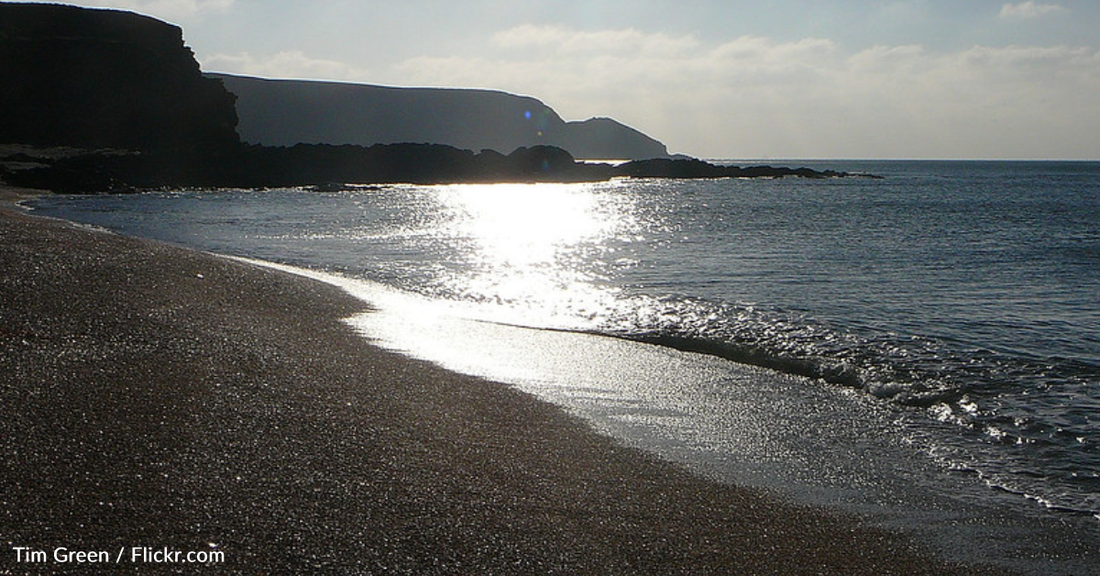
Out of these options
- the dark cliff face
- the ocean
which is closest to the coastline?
the ocean

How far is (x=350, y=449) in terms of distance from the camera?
243 inches

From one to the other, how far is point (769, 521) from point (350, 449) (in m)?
3.02

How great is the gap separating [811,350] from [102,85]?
307ft

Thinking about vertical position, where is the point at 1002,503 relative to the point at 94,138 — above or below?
below

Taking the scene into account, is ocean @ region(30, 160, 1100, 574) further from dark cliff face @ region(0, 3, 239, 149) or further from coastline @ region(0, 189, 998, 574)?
dark cliff face @ region(0, 3, 239, 149)

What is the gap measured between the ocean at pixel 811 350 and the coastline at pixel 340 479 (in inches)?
29.8

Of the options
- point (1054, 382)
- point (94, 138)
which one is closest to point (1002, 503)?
point (1054, 382)

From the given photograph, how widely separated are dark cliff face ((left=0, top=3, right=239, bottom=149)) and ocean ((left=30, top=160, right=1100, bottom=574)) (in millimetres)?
61359

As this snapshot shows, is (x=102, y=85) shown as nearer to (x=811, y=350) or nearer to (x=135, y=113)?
(x=135, y=113)

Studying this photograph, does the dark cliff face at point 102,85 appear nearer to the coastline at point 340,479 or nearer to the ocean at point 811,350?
the ocean at point 811,350

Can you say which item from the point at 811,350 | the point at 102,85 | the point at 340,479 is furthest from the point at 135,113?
the point at 340,479

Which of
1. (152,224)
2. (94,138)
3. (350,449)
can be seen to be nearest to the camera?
(350,449)

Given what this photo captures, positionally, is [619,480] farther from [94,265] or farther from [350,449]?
[94,265]

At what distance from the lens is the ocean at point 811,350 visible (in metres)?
6.59
